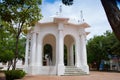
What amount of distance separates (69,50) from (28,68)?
668 centimetres

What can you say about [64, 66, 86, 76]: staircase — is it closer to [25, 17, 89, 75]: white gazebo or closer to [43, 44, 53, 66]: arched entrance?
[25, 17, 89, 75]: white gazebo

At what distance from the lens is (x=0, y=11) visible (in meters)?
11.4

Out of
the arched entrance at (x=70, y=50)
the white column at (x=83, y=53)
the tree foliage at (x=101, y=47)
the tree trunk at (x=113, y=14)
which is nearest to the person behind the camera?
the tree trunk at (x=113, y=14)

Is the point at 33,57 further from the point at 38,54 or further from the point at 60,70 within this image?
the point at 60,70

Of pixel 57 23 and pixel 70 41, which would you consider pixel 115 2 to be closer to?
pixel 57 23

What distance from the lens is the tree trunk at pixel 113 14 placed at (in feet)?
13.4

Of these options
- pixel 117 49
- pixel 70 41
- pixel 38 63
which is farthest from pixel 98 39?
pixel 38 63

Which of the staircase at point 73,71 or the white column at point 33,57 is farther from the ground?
the white column at point 33,57

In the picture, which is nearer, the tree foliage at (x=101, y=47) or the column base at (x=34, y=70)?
the column base at (x=34, y=70)

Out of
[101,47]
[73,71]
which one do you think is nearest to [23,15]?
[73,71]

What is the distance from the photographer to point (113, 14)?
13.8 ft

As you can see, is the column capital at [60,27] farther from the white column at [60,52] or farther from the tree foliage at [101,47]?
the tree foliage at [101,47]

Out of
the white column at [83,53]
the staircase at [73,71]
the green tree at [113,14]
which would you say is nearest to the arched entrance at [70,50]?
the white column at [83,53]

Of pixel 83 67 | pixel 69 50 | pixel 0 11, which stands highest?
pixel 0 11
